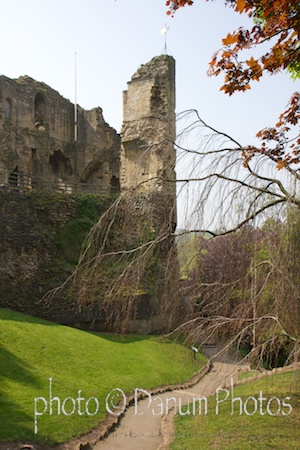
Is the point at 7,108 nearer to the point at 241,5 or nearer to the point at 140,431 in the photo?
the point at 140,431

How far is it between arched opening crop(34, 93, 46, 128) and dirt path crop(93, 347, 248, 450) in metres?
21.7

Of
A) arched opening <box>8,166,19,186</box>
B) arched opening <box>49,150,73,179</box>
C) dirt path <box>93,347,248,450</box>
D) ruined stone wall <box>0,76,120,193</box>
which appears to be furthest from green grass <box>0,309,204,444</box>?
arched opening <box>49,150,73,179</box>

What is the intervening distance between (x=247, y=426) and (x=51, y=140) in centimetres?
2467

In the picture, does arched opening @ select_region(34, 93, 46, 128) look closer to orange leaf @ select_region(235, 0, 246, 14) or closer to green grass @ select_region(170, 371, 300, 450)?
green grass @ select_region(170, 371, 300, 450)

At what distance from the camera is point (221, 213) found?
208 inches

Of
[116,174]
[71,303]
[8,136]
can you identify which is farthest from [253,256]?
[116,174]

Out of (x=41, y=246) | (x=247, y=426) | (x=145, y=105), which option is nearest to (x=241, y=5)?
(x=247, y=426)

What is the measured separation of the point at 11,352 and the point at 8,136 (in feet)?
59.7

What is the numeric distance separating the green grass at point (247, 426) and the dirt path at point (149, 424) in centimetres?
34

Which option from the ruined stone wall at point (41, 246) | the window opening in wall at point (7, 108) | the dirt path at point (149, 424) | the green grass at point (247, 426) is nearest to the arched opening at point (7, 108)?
the window opening in wall at point (7, 108)

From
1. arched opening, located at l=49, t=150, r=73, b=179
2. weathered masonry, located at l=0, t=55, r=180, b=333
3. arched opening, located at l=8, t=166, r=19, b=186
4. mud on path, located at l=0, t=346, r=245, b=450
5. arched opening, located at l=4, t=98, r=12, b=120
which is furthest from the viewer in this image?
arched opening, located at l=49, t=150, r=73, b=179

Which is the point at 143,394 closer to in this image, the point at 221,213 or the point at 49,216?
the point at 221,213

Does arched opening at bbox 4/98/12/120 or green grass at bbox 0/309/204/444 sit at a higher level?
arched opening at bbox 4/98/12/120

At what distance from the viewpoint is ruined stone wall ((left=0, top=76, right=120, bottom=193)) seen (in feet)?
86.3
